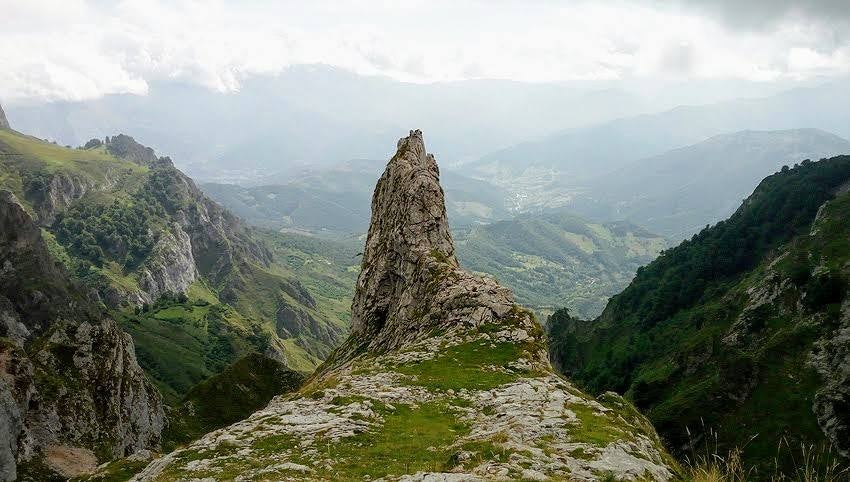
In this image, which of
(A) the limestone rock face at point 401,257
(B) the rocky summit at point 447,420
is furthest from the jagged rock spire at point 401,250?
(B) the rocky summit at point 447,420

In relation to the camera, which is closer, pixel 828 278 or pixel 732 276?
pixel 828 278

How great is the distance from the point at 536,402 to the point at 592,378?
150 m

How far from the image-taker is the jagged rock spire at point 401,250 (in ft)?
193

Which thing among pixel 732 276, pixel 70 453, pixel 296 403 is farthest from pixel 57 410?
pixel 732 276

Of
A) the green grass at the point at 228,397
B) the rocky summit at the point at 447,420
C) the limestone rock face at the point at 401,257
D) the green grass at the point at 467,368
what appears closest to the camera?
the rocky summit at the point at 447,420

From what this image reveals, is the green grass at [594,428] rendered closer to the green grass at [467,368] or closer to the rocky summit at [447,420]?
the rocky summit at [447,420]

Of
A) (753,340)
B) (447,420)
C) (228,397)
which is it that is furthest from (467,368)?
(753,340)

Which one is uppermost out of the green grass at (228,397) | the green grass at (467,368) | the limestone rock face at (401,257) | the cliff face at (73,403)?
the limestone rock face at (401,257)

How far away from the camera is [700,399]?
98.9 m

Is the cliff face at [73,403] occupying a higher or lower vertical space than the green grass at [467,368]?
lower

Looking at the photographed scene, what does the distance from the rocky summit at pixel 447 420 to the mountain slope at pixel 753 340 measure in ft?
68.1

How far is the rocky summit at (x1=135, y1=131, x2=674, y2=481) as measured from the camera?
20123 mm

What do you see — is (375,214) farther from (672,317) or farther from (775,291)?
(672,317)

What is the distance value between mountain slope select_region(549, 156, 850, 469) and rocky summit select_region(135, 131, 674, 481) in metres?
20.8
